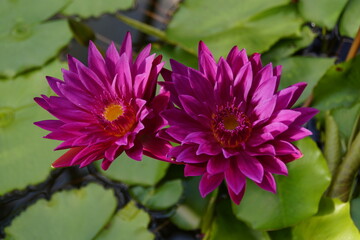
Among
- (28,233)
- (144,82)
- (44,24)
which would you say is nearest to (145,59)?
(144,82)

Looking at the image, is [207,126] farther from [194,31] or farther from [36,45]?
[36,45]

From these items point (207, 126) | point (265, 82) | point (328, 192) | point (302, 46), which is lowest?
point (328, 192)

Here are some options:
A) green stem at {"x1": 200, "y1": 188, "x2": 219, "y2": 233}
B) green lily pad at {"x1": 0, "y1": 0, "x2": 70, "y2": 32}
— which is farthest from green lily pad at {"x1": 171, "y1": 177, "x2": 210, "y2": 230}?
green lily pad at {"x1": 0, "y1": 0, "x2": 70, "y2": 32}

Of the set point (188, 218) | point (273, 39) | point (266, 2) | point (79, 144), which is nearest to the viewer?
point (79, 144)

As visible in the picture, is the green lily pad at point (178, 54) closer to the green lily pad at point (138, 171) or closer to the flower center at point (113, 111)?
the green lily pad at point (138, 171)

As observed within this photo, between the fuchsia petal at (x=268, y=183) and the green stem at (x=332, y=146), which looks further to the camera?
the green stem at (x=332, y=146)

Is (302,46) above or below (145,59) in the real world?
below

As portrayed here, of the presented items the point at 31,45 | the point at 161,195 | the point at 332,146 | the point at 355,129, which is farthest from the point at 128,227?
the point at 31,45

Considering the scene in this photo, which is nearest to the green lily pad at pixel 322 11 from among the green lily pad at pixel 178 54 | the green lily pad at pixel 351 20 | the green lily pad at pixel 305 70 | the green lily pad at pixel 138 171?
the green lily pad at pixel 351 20
